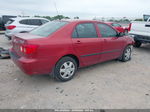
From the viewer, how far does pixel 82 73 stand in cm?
389

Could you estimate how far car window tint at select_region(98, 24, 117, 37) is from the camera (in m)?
3.91

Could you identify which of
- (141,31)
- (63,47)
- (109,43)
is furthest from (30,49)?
(141,31)

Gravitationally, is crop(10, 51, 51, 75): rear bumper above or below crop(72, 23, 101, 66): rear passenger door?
below

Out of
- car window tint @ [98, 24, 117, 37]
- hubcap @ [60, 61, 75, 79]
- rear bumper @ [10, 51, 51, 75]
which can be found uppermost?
car window tint @ [98, 24, 117, 37]

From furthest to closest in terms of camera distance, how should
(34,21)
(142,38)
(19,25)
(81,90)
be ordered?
1. (34,21)
2. (19,25)
3. (142,38)
4. (81,90)

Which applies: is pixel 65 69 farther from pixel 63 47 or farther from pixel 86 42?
pixel 86 42

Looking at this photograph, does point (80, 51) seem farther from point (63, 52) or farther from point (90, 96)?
point (90, 96)

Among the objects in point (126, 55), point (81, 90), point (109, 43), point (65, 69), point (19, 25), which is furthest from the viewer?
point (19, 25)

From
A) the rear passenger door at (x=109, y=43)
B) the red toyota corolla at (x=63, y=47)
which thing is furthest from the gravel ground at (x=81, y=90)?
the rear passenger door at (x=109, y=43)

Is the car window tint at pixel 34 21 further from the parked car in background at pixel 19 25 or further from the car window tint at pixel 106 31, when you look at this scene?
the car window tint at pixel 106 31

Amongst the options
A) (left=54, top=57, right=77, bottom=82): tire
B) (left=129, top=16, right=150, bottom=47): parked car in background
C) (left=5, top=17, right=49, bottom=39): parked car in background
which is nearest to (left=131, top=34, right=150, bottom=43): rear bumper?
(left=129, top=16, right=150, bottom=47): parked car in background

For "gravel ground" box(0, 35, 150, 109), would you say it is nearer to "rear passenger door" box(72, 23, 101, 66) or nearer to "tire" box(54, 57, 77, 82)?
"tire" box(54, 57, 77, 82)

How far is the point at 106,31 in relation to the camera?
Result: 405cm

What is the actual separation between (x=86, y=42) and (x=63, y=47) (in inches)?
28.6
